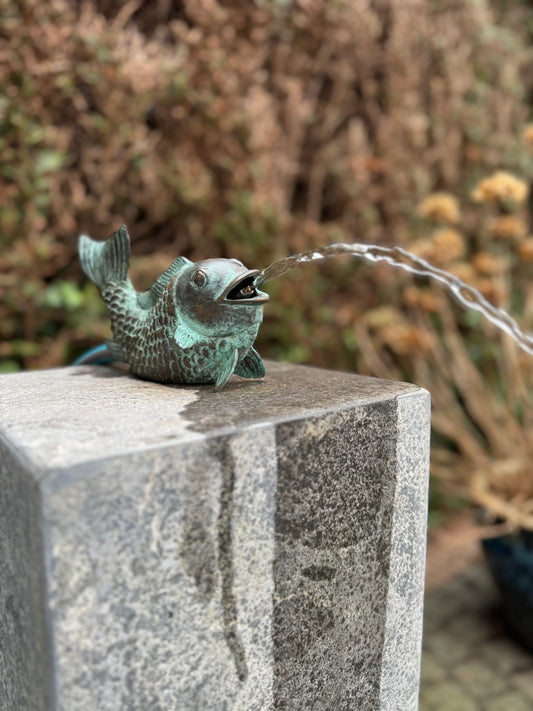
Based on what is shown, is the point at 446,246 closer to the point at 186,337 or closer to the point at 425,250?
the point at 425,250

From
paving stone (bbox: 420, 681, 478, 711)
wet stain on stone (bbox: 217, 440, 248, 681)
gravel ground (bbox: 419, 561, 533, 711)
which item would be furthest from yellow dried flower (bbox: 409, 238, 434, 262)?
wet stain on stone (bbox: 217, 440, 248, 681)

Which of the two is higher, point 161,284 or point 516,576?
point 161,284

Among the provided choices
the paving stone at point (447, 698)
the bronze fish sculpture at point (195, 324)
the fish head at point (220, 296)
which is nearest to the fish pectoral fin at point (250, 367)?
the bronze fish sculpture at point (195, 324)

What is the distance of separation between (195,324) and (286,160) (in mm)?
1725

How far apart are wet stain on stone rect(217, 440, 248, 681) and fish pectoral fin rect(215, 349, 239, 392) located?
0.27 m

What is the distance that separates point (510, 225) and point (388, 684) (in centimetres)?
171

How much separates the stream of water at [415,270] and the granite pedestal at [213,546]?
0.79ft

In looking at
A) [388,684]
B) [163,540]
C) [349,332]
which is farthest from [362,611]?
[349,332]

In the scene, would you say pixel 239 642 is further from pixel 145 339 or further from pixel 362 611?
pixel 145 339

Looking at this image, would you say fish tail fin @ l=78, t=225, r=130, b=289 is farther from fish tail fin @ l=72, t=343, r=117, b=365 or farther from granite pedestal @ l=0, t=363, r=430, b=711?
granite pedestal @ l=0, t=363, r=430, b=711

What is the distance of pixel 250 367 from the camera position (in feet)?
4.22

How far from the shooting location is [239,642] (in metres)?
0.96

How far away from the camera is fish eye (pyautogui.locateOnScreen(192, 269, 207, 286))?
3.71 feet

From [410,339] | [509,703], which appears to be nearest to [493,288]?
[410,339]
